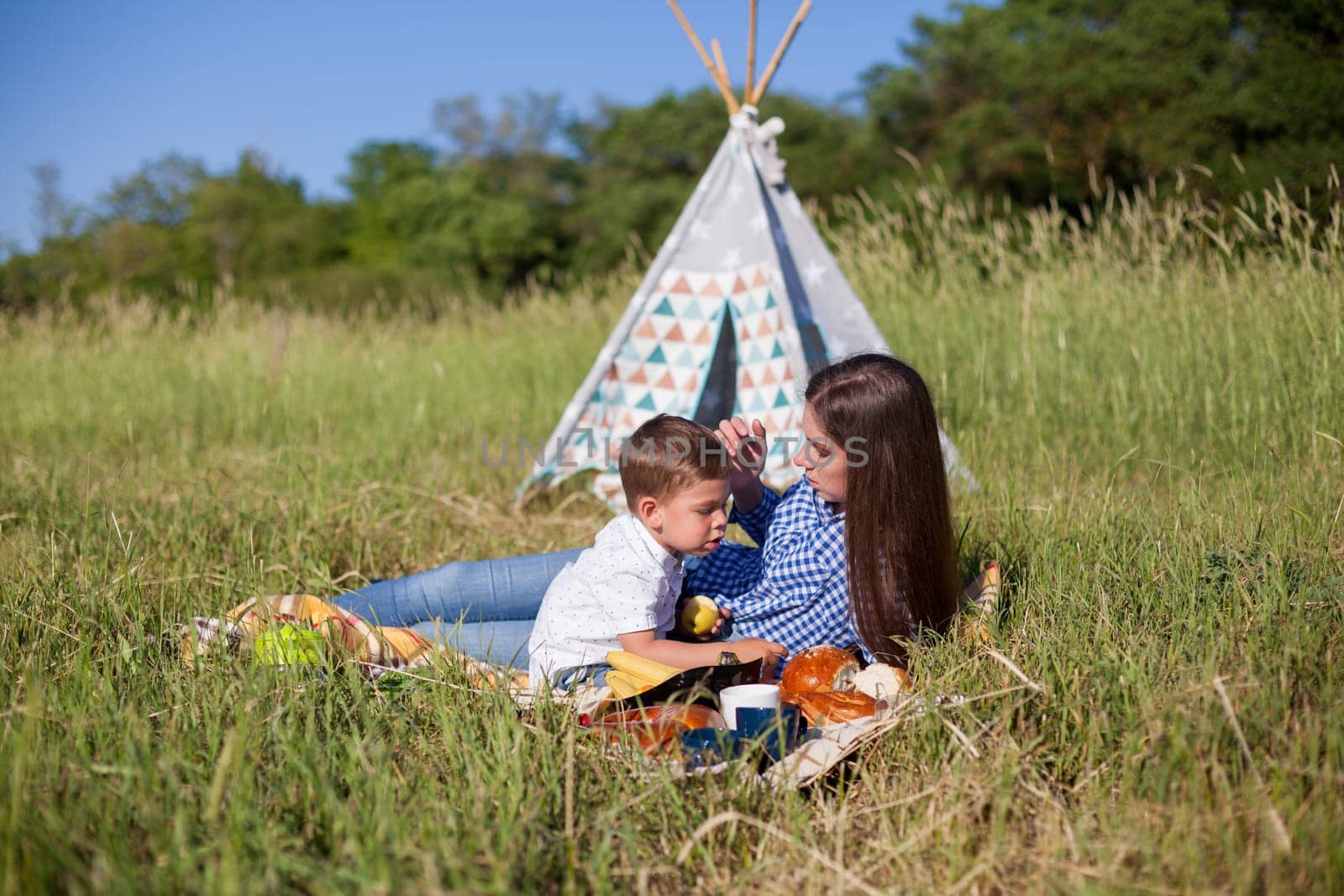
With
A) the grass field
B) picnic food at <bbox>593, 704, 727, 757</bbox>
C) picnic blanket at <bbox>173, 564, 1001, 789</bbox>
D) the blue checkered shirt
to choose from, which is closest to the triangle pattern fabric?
the grass field

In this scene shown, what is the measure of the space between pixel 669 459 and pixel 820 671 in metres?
0.61

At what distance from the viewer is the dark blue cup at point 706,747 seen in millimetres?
1866

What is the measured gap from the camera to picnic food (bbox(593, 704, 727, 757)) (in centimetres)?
196

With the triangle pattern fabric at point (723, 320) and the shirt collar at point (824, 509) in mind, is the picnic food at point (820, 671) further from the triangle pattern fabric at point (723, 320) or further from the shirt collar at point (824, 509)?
the triangle pattern fabric at point (723, 320)

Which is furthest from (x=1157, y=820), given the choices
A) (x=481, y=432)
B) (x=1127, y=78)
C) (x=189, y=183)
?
(x=189, y=183)

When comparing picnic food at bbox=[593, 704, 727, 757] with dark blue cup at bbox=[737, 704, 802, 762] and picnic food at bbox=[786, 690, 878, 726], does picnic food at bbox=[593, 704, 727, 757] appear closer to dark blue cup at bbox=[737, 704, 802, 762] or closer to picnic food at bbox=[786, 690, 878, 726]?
dark blue cup at bbox=[737, 704, 802, 762]

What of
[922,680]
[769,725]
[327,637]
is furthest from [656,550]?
[327,637]

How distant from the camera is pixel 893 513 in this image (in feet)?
7.86

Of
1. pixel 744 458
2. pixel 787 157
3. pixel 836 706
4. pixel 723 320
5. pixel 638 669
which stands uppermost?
pixel 787 157

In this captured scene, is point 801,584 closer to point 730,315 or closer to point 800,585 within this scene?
point 800,585

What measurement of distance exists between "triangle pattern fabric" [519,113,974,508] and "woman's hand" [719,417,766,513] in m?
1.30

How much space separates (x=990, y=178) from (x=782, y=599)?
1305 cm

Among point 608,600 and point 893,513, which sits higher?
point 893,513

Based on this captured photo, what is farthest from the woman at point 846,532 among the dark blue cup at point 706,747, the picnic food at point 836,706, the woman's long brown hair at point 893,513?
the dark blue cup at point 706,747
